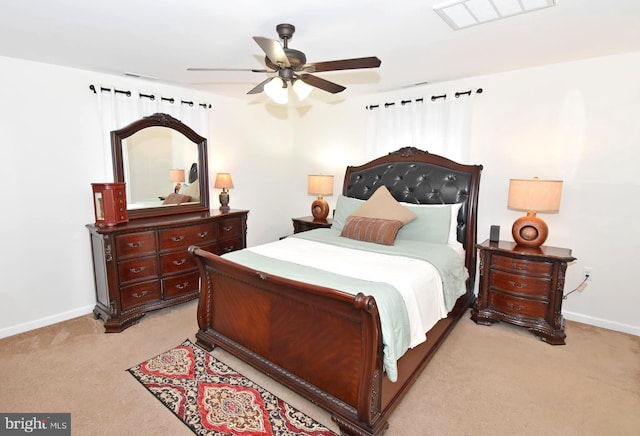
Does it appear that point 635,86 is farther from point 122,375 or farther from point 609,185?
point 122,375

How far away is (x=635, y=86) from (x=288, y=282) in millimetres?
3360

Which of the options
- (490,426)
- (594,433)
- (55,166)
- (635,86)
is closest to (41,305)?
(55,166)

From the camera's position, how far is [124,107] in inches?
134

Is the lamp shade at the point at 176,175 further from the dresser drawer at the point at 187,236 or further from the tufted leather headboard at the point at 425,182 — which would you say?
the tufted leather headboard at the point at 425,182

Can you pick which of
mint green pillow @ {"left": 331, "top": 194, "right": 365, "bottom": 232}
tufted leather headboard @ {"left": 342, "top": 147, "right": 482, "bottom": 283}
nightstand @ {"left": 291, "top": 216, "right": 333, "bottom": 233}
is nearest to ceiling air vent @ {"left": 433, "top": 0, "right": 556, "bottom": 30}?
tufted leather headboard @ {"left": 342, "top": 147, "right": 482, "bottom": 283}

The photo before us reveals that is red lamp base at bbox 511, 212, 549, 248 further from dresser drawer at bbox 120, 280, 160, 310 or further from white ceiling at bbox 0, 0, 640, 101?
dresser drawer at bbox 120, 280, 160, 310

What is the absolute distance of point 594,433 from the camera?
184 centimetres

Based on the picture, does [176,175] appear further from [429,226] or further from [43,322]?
[429,226]

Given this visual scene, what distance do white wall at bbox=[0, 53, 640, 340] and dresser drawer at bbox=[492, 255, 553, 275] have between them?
21.5 inches

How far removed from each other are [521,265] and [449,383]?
1.34m

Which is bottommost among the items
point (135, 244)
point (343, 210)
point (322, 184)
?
point (135, 244)

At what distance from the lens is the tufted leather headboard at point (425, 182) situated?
337cm

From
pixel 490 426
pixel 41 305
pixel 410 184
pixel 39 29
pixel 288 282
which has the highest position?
pixel 39 29

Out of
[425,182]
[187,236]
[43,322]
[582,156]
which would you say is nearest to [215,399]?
[187,236]
